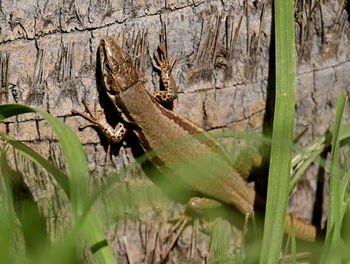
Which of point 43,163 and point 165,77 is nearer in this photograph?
point 43,163

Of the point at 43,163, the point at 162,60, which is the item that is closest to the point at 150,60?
the point at 162,60

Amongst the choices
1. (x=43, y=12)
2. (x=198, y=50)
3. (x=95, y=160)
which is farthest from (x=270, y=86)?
(x=43, y=12)

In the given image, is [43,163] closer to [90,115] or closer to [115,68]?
[90,115]

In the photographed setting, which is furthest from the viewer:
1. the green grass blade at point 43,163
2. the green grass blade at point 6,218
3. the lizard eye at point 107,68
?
the lizard eye at point 107,68

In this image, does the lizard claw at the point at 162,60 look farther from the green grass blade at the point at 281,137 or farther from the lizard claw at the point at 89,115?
the green grass blade at the point at 281,137

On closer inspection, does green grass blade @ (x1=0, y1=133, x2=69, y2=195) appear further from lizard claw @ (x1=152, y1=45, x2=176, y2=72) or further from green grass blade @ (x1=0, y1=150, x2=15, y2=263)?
lizard claw @ (x1=152, y1=45, x2=176, y2=72)

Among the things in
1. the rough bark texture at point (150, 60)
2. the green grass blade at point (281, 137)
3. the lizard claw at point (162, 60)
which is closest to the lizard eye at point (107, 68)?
the rough bark texture at point (150, 60)
